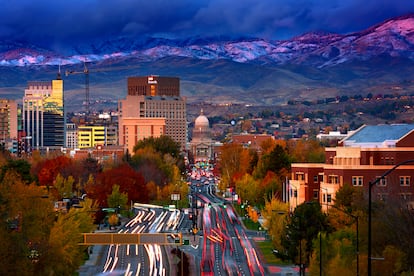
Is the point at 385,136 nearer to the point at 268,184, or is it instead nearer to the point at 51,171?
the point at 268,184

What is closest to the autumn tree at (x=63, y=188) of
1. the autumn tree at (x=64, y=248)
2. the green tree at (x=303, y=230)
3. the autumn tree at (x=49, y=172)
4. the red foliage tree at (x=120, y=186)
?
the red foliage tree at (x=120, y=186)

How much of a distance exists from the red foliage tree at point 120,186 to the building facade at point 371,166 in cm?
3051

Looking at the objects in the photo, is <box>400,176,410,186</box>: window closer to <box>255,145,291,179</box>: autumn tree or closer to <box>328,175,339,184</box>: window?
<box>328,175,339,184</box>: window

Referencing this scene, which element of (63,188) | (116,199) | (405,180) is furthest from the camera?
(63,188)

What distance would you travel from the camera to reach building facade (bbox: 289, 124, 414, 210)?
115438 millimetres

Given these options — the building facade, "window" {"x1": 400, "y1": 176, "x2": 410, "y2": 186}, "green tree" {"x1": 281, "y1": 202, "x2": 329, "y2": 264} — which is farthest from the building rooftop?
"green tree" {"x1": 281, "y1": 202, "x2": 329, "y2": 264}

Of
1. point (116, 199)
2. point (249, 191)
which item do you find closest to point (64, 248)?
point (116, 199)

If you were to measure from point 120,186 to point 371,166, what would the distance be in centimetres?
4641

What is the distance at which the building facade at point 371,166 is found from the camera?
11544 centimetres

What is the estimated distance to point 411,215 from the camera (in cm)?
7569

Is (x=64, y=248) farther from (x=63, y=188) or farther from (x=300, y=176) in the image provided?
(x=63, y=188)

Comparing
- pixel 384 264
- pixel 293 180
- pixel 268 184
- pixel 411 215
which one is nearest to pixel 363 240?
pixel 411 215

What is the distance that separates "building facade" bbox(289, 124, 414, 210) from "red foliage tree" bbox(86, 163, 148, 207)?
30.5 meters

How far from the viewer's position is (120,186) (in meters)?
156
